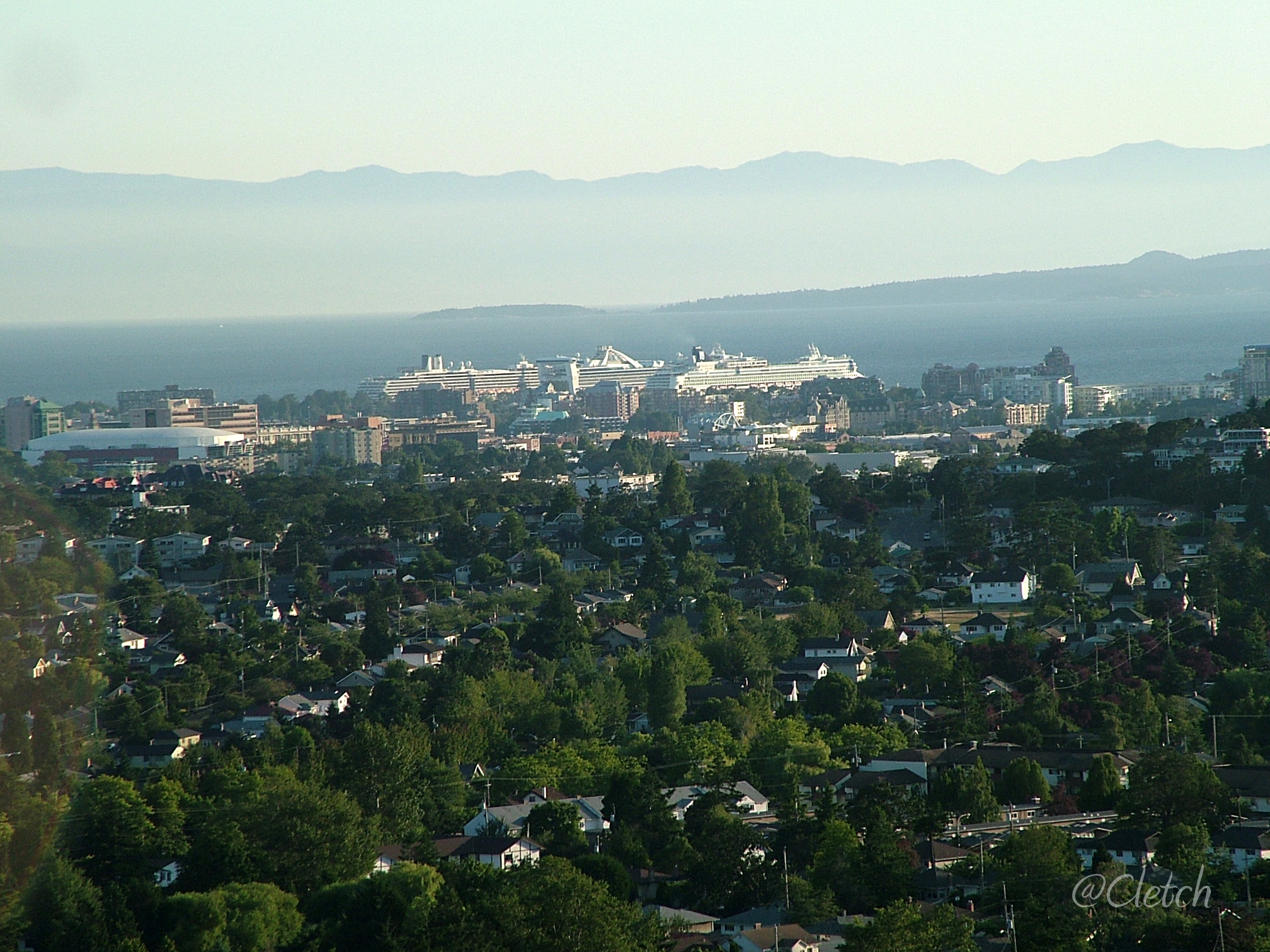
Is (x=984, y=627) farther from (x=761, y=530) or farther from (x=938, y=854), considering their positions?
(x=938, y=854)

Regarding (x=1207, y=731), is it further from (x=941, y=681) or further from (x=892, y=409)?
(x=892, y=409)

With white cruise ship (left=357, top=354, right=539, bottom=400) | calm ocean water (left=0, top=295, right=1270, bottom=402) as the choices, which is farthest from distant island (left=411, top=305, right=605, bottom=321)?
white cruise ship (left=357, top=354, right=539, bottom=400)

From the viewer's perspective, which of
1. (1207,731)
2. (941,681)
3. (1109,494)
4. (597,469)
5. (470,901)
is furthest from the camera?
(597,469)

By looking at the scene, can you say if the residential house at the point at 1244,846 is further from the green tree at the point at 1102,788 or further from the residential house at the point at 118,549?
the residential house at the point at 118,549

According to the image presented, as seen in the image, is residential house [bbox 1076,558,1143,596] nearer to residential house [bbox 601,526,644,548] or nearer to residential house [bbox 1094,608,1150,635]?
residential house [bbox 1094,608,1150,635]

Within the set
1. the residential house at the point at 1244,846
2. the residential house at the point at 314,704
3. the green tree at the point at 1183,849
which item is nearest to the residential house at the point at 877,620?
the residential house at the point at 314,704

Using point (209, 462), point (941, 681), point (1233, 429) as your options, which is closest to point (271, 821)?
point (941, 681)

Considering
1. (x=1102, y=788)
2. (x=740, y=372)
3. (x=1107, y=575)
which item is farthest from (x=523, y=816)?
(x=740, y=372)
